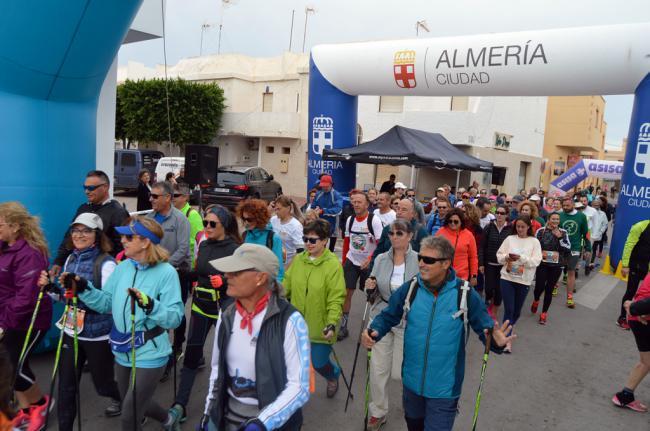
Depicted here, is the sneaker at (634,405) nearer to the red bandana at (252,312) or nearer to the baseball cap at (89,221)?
the red bandana at (252,312)

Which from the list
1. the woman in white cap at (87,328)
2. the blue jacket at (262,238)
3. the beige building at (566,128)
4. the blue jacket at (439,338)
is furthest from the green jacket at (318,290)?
the beige building at (566,128)

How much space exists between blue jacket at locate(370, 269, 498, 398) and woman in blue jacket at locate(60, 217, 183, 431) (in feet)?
4.99

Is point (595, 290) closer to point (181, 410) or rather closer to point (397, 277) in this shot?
point (397, 277)

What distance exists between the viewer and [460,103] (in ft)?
76.8

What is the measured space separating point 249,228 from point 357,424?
2020mm

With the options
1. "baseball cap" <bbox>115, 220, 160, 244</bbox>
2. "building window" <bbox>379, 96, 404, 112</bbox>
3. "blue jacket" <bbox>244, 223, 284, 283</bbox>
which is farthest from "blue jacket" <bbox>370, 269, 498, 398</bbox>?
"building window" <bbox>379, 96, 404, 112</bbox>

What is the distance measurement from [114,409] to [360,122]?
22710mm

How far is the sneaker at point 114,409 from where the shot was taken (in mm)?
4023

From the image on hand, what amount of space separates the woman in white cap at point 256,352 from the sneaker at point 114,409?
1943 mm

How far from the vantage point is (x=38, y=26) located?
167 inches

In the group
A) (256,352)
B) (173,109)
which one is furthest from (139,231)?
(173,109)

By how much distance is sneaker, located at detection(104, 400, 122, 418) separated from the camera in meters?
4.02

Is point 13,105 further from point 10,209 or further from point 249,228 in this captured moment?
point 249,228

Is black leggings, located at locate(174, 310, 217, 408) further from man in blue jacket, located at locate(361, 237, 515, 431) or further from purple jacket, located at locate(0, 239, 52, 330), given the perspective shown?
man in blue jacket, located at locate(361, 237, 515, 431)
